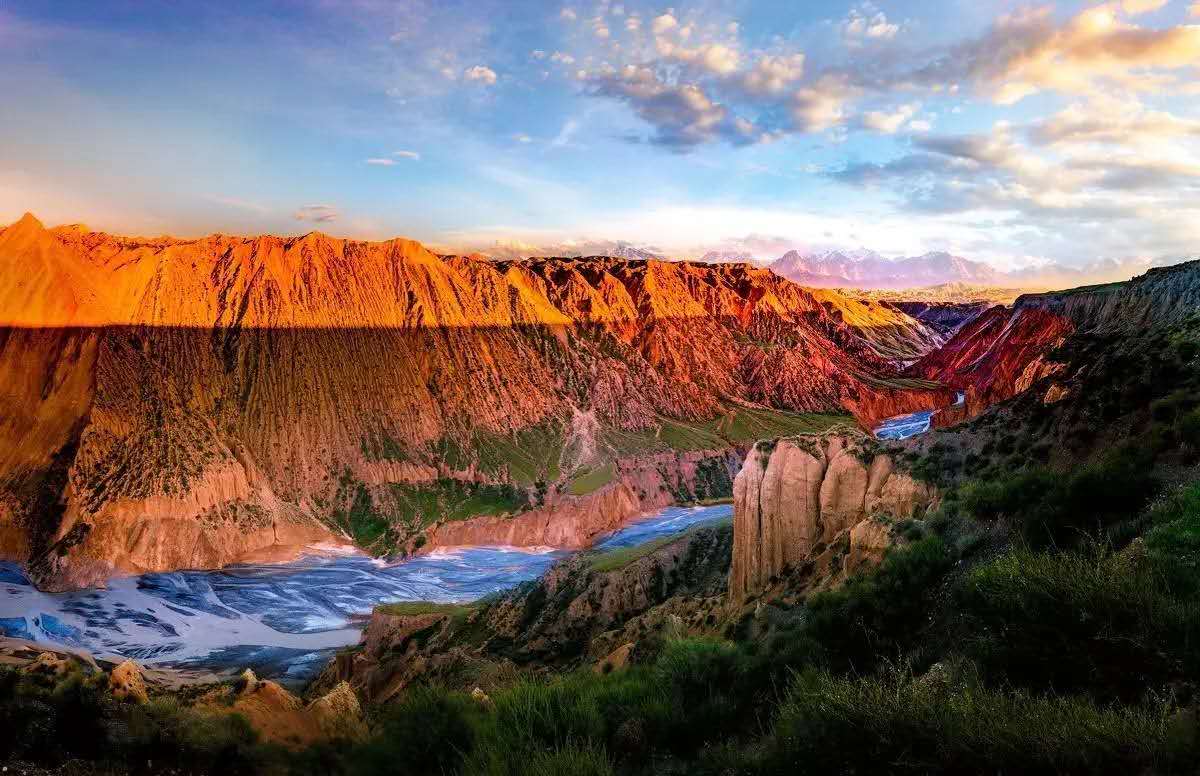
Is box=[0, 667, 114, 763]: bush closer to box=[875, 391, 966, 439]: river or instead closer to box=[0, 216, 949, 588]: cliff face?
box=[0, 216, 949, 588]: cliff face

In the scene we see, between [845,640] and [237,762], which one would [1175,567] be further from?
[237,762]

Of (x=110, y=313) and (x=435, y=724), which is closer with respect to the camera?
(x=435, y=724)

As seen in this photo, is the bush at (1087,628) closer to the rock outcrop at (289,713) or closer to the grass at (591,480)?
the rock outcrop at (289,713)

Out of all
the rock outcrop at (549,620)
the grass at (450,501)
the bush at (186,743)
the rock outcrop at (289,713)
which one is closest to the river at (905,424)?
the grass at (450,501)

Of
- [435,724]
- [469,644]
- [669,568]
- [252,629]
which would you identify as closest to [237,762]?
[435,724]

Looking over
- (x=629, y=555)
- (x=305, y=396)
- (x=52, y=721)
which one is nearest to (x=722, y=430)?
(x=305, y=396)

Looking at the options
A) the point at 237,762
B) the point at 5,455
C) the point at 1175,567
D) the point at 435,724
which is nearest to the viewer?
the point at 1175,567

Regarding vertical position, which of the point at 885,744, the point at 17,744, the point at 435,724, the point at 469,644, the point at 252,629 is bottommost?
the point at 252,629
